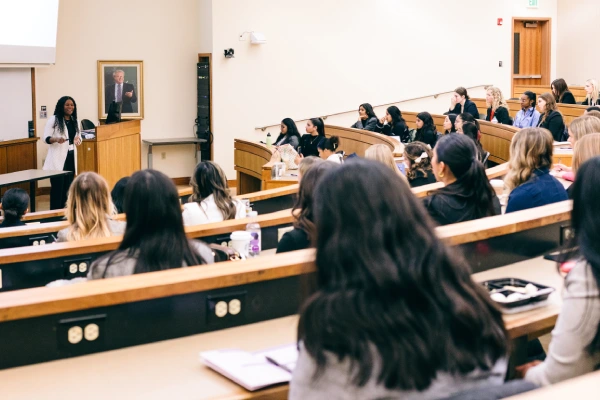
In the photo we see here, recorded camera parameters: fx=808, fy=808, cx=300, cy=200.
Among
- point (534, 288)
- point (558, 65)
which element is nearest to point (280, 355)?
point (534, 288)

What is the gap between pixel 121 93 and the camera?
13523 millimetres

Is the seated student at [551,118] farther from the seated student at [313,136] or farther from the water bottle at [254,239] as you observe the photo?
the water bottle at [254,239]

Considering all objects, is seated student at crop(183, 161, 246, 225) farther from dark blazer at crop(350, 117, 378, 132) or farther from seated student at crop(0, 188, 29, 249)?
dark blazer at crop(350, 117, 378, 132)

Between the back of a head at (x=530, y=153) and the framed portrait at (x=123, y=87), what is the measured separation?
952 cm

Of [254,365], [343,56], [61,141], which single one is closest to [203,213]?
[254,365]

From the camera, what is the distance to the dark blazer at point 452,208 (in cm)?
437

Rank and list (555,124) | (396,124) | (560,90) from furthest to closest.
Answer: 1. (396,124)
2. (560,90)
3. (555,124)

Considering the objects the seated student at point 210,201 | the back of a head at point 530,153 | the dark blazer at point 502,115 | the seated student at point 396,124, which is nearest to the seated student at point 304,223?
the seated student at point 210,201

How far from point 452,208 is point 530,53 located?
45.6ft

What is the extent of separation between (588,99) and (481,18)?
4053mm

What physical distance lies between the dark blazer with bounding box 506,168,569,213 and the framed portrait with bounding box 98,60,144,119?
9.67 metres

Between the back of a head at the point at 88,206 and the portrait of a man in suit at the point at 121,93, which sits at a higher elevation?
the portrait of a man in suit at the point at 121,93

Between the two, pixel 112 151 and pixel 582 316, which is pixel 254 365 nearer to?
pixel 582 316

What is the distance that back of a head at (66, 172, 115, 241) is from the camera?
457 centimetres
